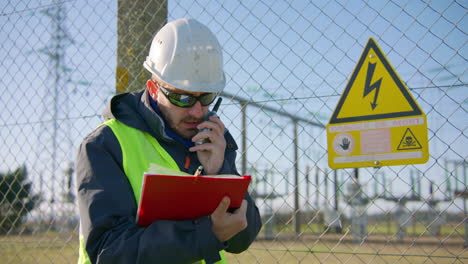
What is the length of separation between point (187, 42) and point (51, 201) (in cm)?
268

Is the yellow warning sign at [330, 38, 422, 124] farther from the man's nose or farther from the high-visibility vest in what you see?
the high-visibility vest

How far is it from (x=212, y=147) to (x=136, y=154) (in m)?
0.33

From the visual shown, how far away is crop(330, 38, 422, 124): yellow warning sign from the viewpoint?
2.39m

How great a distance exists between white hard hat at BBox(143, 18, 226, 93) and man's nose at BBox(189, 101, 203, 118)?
0.07 metres

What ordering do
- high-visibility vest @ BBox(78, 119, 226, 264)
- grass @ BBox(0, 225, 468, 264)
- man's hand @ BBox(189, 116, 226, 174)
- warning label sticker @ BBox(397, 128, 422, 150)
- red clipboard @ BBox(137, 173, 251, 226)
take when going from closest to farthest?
red clipboard @ BBox(137, 173, 251, 226), high-visibility vest @ BBox(78, 119, 226, 264), man's hand @ BBox(189, 116, 226, 174), warning label sticker @ BBox(397, 128, 422, 150), grass @ BBox(0, 225, 468, 264)

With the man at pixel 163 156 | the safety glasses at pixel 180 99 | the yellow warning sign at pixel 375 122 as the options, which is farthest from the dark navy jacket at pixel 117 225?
the yellow warning sign at pixel 375 122

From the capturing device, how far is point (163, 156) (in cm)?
193

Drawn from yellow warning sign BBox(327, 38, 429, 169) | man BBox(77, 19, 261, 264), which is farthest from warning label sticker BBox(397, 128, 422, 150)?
man BBox(77, 19, 261, 264)

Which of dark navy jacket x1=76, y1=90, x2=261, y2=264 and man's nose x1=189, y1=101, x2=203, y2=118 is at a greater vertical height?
man's nose x1=189, y1=101, x2=203, y2=118

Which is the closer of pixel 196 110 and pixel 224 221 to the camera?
pixel 224 221

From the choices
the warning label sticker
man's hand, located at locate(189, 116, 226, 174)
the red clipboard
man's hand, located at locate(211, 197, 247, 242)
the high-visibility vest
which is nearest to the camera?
the red clipboard

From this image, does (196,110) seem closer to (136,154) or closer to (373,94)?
(136,154)

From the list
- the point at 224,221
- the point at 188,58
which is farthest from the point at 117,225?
the point at 188,58

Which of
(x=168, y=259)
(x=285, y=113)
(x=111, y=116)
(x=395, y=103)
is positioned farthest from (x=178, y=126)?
(x=285, y=113)
